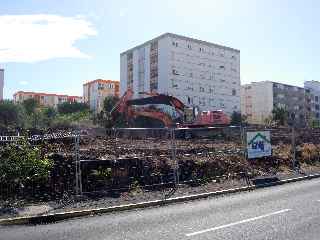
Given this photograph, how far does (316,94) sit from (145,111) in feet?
407

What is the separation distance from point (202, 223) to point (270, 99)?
12743 centimetres

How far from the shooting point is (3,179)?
40.5 ft

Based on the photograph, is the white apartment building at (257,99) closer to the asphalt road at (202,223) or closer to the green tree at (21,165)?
the asphalt road at (202,223)

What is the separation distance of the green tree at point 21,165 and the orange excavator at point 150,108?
24.7m

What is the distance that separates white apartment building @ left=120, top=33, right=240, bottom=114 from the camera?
110250mm

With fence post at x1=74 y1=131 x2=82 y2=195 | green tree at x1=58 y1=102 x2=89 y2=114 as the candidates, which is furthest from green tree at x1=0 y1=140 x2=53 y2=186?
green tree at x1=58 y1=102 x2=89 y2=114

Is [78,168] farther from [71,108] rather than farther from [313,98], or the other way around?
[313,98]

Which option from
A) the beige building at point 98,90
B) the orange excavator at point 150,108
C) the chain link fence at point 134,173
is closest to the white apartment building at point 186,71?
the beige building at point 98,90

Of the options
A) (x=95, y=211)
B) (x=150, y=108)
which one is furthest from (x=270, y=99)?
(x=95, y=211)

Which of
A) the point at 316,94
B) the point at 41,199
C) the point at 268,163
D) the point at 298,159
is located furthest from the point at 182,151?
the point at 316,94

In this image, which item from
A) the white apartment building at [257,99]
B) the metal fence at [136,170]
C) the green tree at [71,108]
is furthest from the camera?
the white apartment building at [257,99]

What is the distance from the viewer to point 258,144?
62.8ft

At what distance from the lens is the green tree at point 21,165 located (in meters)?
12.3

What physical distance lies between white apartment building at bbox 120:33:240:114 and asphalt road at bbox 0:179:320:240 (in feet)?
309
